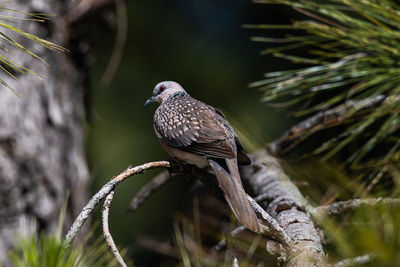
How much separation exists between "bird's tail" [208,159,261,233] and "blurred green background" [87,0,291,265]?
6.73 ft

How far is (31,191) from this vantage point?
2.90 m

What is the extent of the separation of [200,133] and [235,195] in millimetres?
540

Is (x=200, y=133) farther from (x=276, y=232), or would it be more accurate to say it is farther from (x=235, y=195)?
(x=276, y=232)

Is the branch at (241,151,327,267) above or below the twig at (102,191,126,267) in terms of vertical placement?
below

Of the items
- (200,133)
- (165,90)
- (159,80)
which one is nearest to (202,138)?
(200,133)

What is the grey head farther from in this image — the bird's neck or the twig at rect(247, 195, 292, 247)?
the twig at rect(247, 195, 292, 247)

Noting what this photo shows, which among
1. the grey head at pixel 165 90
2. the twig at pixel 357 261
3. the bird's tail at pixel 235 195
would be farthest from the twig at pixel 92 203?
the grey head at pixel 165 90

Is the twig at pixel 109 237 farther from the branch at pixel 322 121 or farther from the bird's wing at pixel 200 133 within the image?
the branch at pixel 322 121

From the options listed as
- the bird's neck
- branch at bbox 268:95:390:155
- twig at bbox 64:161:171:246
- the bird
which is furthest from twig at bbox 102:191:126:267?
the bird's neck

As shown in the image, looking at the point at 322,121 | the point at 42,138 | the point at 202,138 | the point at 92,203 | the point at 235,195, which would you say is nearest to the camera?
Answer: the point at 92,203

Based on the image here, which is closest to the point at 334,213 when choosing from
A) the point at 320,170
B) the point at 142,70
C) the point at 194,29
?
the point at 320,170

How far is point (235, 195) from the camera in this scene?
175 cm

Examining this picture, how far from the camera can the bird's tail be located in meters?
1.58

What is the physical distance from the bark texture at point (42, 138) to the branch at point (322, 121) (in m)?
1.22
